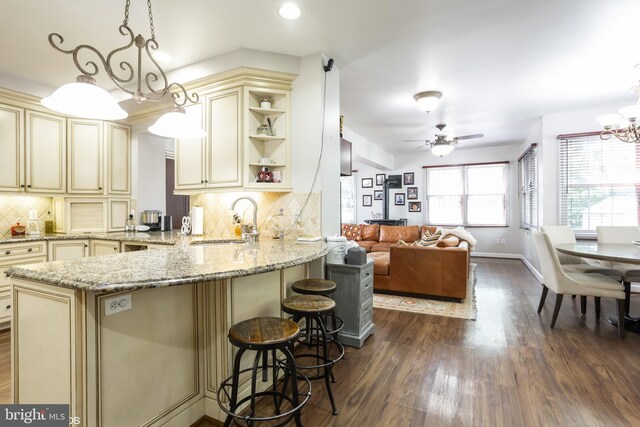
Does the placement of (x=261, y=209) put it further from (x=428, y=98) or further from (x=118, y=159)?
(x=428, y=98)

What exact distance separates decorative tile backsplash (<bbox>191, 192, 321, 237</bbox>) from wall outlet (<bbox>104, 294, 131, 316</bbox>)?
179 cm

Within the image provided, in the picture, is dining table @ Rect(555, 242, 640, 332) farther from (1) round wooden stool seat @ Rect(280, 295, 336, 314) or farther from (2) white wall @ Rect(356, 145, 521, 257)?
(2) white wall @ Rect(356, 145, 521, 257)

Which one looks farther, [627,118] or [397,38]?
[627,118]

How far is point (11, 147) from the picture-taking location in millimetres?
3422

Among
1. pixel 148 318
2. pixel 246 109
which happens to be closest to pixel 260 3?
pixel 246 109

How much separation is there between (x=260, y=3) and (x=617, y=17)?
108 inches

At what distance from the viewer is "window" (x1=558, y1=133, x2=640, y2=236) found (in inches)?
187

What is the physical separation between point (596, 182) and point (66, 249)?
23.9 feet

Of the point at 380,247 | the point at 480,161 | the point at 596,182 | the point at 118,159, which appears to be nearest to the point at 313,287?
the point at 118,159

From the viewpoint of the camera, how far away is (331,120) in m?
3.21

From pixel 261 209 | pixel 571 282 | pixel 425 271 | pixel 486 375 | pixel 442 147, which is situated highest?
pixel 442 147

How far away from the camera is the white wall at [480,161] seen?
7.72m

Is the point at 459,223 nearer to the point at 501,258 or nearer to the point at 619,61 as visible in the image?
the point at 501,258

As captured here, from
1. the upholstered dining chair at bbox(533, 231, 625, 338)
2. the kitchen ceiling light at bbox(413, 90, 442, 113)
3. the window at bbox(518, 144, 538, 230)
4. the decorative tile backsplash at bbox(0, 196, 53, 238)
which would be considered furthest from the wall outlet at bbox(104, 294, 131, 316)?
the window at bbox(518, 144, 538, 230)
